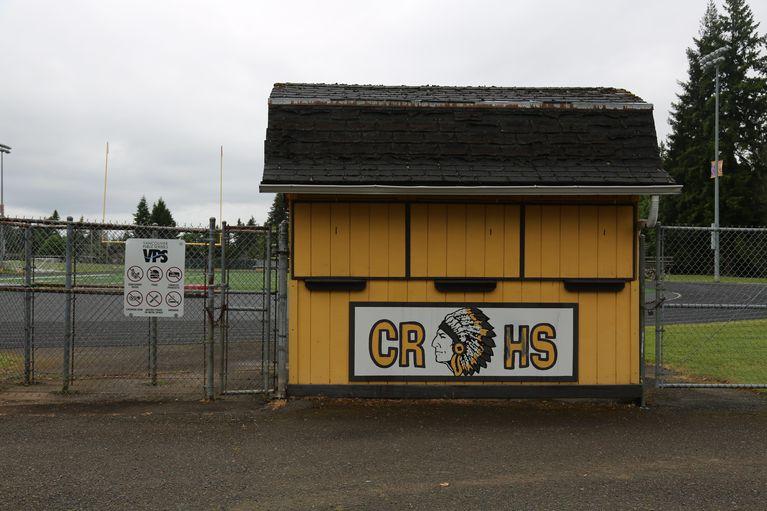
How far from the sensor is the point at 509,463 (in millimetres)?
5160

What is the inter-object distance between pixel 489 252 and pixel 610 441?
2.45 meters

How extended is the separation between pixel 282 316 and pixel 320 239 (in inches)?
39.9

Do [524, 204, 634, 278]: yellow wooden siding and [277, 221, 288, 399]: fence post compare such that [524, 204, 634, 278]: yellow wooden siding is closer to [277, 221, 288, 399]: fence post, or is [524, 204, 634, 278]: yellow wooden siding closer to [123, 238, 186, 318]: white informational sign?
[277, 221, 288, 399]: fence post

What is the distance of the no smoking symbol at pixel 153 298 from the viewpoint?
292 inches

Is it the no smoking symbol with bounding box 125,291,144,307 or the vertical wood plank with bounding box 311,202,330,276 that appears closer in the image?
the vertical wood plank with bounding box 311,202,330,276

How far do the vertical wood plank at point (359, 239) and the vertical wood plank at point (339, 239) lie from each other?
5cm

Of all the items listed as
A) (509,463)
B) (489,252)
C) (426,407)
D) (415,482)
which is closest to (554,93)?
(489,252)

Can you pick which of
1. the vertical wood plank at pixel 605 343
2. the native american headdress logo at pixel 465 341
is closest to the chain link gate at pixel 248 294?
the native american headdress logo at pixel 465 341

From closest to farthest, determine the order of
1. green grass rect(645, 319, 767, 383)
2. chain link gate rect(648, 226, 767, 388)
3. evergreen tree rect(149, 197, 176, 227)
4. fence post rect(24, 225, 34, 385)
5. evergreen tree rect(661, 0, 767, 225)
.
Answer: chain link gate rect(648, 226, 767, 388) < fence post rect(24, 225, 34, 385) < green grass rect(645, 319, 767, 383) < evergreen tree rect(661, 0, 767, 225) < evergreen tree rect(149, 197, 176, 227)

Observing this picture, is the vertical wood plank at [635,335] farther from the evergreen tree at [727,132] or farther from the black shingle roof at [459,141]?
the evergreen tree at [727,132]

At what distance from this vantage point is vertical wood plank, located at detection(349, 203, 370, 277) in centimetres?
714

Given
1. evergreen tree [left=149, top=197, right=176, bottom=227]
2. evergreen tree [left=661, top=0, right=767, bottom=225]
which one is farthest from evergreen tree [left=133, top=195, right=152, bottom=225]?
evergreen tree [left=661, top=0, right=767, bottom=225]

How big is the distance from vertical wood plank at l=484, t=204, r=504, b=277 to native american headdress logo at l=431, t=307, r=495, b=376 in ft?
1.70

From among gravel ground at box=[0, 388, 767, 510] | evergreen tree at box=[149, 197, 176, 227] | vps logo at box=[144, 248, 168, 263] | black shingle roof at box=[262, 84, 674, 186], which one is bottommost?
gravel ground at box=[0, 388, 767, 510]
